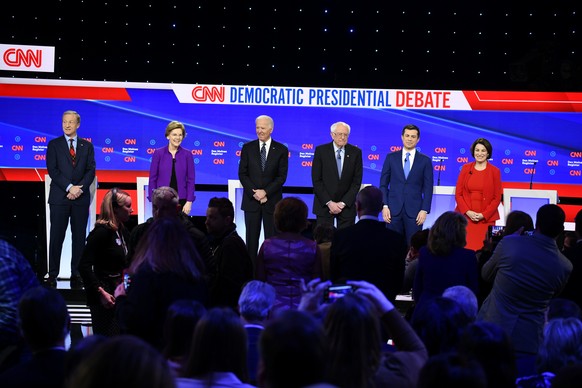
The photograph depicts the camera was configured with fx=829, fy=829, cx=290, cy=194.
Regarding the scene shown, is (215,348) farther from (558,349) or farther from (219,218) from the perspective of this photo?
(219,218)

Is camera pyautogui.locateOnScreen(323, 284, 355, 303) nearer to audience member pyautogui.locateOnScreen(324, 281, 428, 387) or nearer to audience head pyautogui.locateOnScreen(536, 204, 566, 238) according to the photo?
audience member pyautogui.locateOnScreen(324, 281, 428, 387)

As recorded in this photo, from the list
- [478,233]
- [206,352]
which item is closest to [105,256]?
[206,352]

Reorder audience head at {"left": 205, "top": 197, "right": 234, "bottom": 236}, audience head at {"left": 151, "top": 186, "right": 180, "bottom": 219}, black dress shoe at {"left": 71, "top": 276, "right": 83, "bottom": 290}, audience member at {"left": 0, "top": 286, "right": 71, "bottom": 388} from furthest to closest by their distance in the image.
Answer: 1. black dress shoe at {"left": 71, "top": 276, "right": 83, "bottom": 290}
2. audience head at {"left": 205, "top": 197, "right": 234, "bottom": 236}
3. audience head at {"left": 151, "top": 186, "right": 180, "bottom": 219}
4. audience member at {"left": 0, "top": 286, "right": 71, "bottom": 388}

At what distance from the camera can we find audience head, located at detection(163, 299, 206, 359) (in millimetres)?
2980

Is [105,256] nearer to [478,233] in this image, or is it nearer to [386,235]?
[386,235]

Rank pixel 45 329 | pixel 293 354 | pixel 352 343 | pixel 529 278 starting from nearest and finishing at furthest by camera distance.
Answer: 1. pixel 293 354
2. pixel 352 343
3. pixel 45 329
4. pixel 529 278

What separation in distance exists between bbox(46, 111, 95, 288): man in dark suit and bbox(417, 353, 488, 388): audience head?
6.37 meters

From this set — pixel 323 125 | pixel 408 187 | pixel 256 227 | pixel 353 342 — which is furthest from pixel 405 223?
pixel 353 342

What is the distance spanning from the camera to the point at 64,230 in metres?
8.07

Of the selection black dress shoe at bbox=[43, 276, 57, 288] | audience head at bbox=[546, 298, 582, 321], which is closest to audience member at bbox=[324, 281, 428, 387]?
audience head at bbox=[546, 298, 582, 321]

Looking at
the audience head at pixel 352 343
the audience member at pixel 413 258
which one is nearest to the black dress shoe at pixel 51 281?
the audience member at pixel 413 258

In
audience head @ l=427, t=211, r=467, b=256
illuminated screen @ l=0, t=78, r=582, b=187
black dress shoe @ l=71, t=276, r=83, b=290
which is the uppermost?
illuminated screen @ l=0, t=78, r=582, b=187

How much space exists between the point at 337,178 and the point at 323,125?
6.37ft

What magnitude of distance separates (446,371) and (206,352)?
2.62 ft
